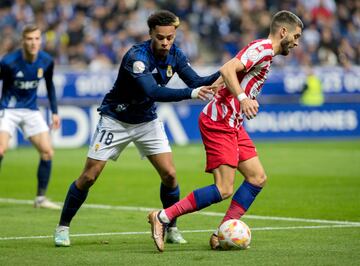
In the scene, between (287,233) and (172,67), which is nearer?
(172,67)

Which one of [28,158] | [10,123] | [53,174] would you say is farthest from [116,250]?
[28,158]

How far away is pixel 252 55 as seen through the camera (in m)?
8.88

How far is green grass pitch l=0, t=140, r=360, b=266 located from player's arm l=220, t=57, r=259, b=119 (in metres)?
1.32

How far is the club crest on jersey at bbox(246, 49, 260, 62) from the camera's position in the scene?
8.87 m

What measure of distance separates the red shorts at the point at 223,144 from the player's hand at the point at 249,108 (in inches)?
24.2

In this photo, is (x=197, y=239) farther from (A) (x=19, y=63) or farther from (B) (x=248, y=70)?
(A) (x=19, y=63)

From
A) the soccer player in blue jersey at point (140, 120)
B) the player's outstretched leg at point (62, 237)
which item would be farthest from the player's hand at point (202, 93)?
the player's outstretched leg at point (62, 237)

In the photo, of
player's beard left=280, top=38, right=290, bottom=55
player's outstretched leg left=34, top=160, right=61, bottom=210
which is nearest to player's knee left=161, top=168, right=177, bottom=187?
player's beard left=280, top=38, right=290, bottom=55

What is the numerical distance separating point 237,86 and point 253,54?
1.35ft

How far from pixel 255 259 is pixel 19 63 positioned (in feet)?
21.0

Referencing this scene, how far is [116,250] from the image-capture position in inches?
360

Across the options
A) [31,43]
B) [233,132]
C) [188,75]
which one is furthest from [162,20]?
[31,43]

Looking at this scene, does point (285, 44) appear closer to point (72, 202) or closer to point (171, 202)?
point (171, 202)

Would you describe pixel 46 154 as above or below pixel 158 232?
below
